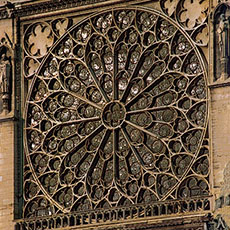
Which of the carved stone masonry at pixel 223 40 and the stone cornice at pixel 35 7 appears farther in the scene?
the stone cornice at pixel 35 7

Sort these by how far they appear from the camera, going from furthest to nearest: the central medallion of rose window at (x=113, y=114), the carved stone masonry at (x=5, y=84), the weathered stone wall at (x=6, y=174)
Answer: the carved stone masonry at (x=5, y=84), the weathered stone wall at (x=6, y=174), the central medallion of rose window at (x=113, y=114)

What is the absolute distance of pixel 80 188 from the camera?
46.4 meters

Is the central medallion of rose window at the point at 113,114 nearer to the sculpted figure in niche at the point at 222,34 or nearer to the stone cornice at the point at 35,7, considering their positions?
the stone cornice at the point at 35,7

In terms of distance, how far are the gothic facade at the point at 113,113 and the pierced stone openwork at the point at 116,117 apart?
21mm

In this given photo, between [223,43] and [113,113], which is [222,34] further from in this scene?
[113,113]

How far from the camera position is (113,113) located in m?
46.4

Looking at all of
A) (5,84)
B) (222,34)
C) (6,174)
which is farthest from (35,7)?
(222,34)

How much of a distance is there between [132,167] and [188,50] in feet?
8.93

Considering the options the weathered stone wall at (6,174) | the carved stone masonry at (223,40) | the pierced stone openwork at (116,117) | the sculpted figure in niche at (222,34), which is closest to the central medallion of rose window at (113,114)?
the pierced stone openwork at (116,117)

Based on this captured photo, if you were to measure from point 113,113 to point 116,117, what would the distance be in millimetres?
110

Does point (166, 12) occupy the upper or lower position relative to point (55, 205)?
upper

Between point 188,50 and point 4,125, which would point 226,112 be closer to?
point 188,50

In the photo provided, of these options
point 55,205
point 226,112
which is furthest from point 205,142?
point 55,205

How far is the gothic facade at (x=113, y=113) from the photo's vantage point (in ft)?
148
